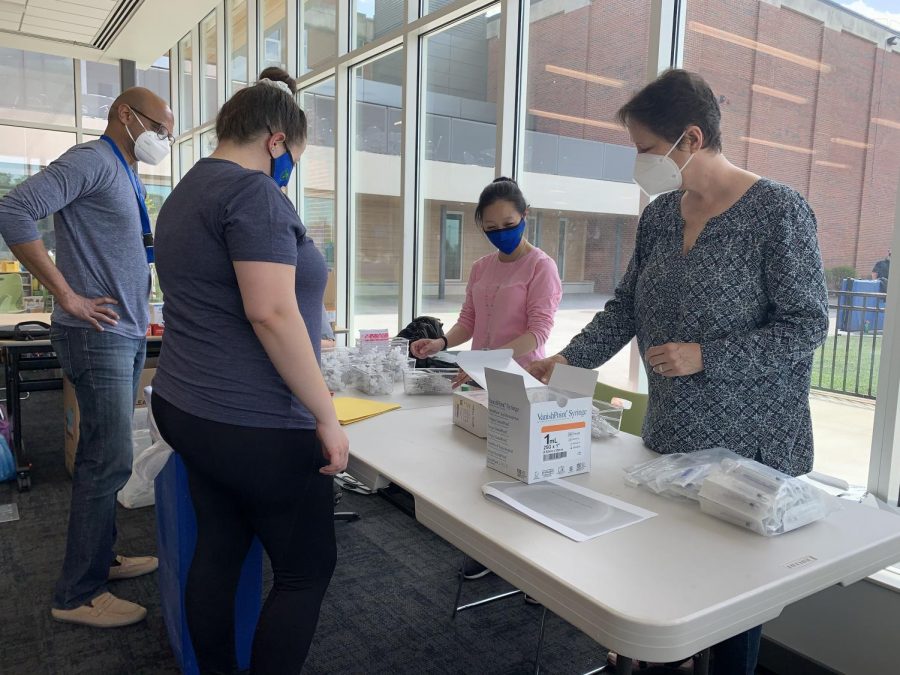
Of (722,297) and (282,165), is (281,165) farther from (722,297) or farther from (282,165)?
(722,297)

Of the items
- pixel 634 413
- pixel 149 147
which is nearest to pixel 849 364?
pixel 634 413

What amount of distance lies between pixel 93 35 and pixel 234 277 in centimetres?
716

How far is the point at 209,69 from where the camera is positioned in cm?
764

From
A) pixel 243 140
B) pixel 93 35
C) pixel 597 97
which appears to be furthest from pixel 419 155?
pixel 93 35

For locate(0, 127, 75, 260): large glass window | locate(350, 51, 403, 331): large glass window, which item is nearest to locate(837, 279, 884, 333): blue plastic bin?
locate(350, 51, 403, 331): large glass window

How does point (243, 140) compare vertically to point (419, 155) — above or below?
below

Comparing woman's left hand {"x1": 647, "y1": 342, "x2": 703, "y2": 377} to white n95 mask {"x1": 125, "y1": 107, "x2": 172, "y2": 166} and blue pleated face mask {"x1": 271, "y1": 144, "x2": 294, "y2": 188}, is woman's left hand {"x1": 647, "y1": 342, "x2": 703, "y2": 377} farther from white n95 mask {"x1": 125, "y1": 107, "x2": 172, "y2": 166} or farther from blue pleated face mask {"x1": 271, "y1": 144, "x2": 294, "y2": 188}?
white n95 mask {"x1": 125, "y1": 107, "x2": 172, "y2": 166}

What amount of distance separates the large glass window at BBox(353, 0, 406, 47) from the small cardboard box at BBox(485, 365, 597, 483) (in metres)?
3.49

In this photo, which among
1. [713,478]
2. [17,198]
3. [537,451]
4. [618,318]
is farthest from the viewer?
[17,198]

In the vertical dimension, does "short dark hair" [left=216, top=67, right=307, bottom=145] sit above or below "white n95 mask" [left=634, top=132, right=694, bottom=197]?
above

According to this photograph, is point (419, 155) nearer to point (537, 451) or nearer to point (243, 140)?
point (243, 140)

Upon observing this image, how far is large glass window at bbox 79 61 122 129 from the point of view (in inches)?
321

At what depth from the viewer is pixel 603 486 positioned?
1.32 metres

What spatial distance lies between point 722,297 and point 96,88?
9066 mm
